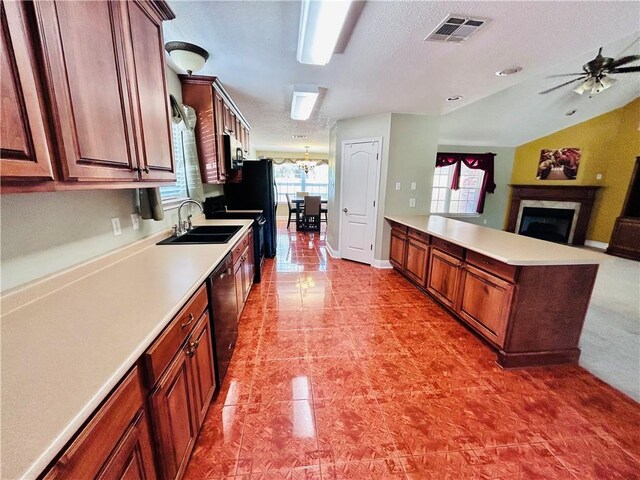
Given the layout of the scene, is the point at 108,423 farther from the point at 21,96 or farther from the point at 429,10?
the point at 429,10

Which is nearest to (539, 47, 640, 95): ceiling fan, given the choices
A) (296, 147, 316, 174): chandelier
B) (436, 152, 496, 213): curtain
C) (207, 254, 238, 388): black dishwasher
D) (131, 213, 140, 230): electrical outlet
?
(436, 152, 496, 213): curtain

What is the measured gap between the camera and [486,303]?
216 cm

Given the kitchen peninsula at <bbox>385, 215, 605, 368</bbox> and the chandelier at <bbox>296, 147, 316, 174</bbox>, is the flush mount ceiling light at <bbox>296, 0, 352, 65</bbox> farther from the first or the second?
the chandelier at <bbox>296, 147, 316, 174</bbox>

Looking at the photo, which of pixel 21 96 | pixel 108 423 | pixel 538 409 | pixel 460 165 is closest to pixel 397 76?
pixel 21 96

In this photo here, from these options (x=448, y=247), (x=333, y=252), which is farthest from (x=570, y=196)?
(x=333, y=252)

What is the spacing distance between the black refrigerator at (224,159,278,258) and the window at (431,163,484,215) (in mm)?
4844

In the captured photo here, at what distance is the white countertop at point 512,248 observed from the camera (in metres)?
1.82

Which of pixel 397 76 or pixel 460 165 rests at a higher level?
pixel 397 76

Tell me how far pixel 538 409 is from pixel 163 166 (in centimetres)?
286

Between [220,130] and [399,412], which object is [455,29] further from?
[399,412]

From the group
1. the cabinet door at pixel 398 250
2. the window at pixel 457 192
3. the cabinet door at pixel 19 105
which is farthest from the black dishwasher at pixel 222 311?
the window at pixel 457 192

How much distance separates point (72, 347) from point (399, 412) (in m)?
1.68

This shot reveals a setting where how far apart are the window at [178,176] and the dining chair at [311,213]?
4098mm

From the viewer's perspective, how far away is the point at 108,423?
677 millimetres
